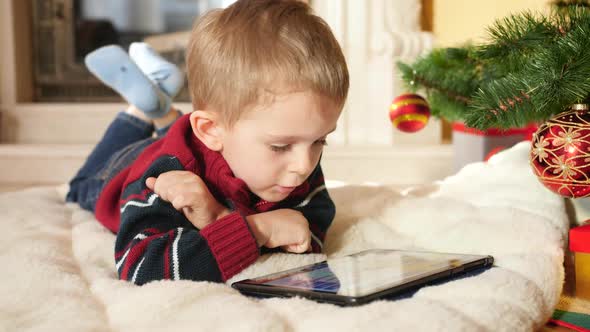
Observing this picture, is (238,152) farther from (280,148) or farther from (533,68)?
(533,68)

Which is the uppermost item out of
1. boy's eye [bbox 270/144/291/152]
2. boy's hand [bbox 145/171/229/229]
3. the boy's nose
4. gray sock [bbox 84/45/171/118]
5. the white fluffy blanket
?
gray sock [bbox 84/45/171/118]

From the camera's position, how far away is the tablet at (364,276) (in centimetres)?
64

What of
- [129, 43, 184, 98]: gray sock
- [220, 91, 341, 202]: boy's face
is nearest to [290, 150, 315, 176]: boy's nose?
[220, 91, 341, 202]: boy's face

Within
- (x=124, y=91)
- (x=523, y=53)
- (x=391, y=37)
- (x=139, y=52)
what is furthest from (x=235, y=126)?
(x=391, y=37)

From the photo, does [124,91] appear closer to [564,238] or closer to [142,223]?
[142,223]

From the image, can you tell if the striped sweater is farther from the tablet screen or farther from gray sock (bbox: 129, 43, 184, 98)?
gray sock (bbox: 129, 43, 184, 98)

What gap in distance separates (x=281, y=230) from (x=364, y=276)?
172 mm

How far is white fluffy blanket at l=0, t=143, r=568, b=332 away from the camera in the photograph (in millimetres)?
591

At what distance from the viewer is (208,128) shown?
33.6 inches

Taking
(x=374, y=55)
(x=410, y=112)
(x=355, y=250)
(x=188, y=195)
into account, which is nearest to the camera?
(x=188, y=195)

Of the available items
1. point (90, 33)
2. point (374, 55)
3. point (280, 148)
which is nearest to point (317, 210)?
point (280, 148)

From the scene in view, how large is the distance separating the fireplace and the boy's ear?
5.51 feet

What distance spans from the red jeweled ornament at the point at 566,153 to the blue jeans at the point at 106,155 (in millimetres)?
706

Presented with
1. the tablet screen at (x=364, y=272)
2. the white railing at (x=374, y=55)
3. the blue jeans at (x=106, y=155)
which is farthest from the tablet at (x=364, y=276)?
the white railing at (x=374, y=55)
